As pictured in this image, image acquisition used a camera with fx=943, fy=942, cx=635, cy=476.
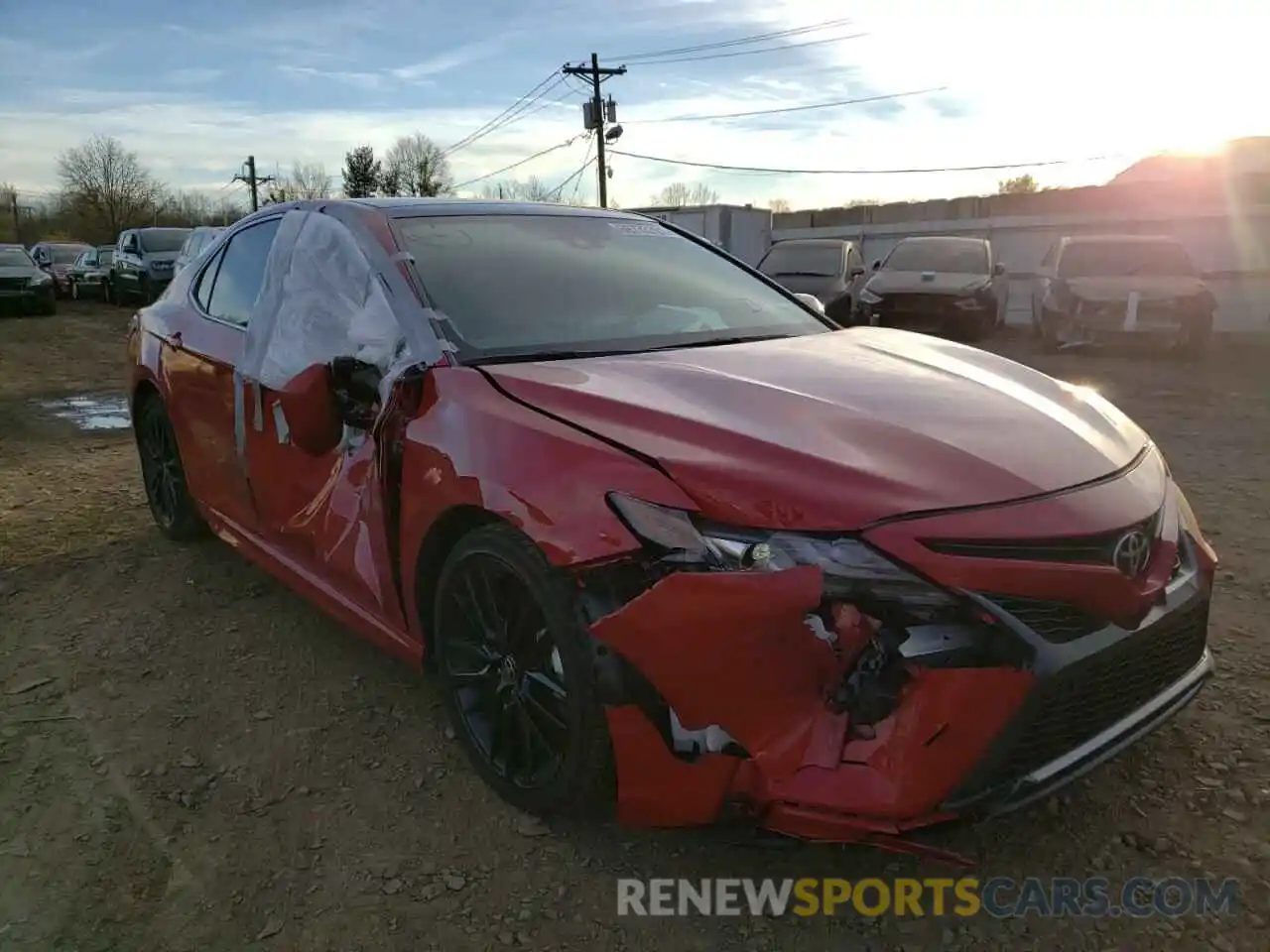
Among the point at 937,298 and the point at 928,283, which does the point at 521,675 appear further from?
the point at 928,283

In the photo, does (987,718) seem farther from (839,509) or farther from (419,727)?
(419,727)

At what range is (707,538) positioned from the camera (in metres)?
1.90

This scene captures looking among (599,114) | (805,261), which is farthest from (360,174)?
(805,261)

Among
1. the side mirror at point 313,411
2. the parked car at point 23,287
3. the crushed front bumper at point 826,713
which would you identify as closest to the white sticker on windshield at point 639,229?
the side mirror at point 313,411

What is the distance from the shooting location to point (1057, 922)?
2037 millimetres

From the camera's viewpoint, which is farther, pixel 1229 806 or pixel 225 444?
pixel 225 444

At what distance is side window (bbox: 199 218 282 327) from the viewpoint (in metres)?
3.55

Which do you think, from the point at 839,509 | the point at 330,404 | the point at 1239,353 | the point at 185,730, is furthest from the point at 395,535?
the point at 1239,353

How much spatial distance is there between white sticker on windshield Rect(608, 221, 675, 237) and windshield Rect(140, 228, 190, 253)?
2144cm

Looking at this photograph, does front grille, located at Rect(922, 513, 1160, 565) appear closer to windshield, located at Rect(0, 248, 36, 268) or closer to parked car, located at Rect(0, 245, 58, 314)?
parked car, located at Rect(0, 245, 58, 314)

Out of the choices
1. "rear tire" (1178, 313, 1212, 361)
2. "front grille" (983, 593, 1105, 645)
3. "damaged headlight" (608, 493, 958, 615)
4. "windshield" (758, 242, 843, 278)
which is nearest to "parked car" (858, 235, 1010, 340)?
"windshield" (758, 242, 843, 278)

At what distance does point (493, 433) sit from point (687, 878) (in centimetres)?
114

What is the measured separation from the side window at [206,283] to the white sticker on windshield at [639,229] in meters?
1.76

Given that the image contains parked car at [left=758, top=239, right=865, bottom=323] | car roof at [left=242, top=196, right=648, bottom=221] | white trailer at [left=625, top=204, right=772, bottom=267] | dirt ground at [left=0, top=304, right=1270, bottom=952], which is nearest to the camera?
dirt ground at [left=0, top=304, right=1270, bottom=952]
